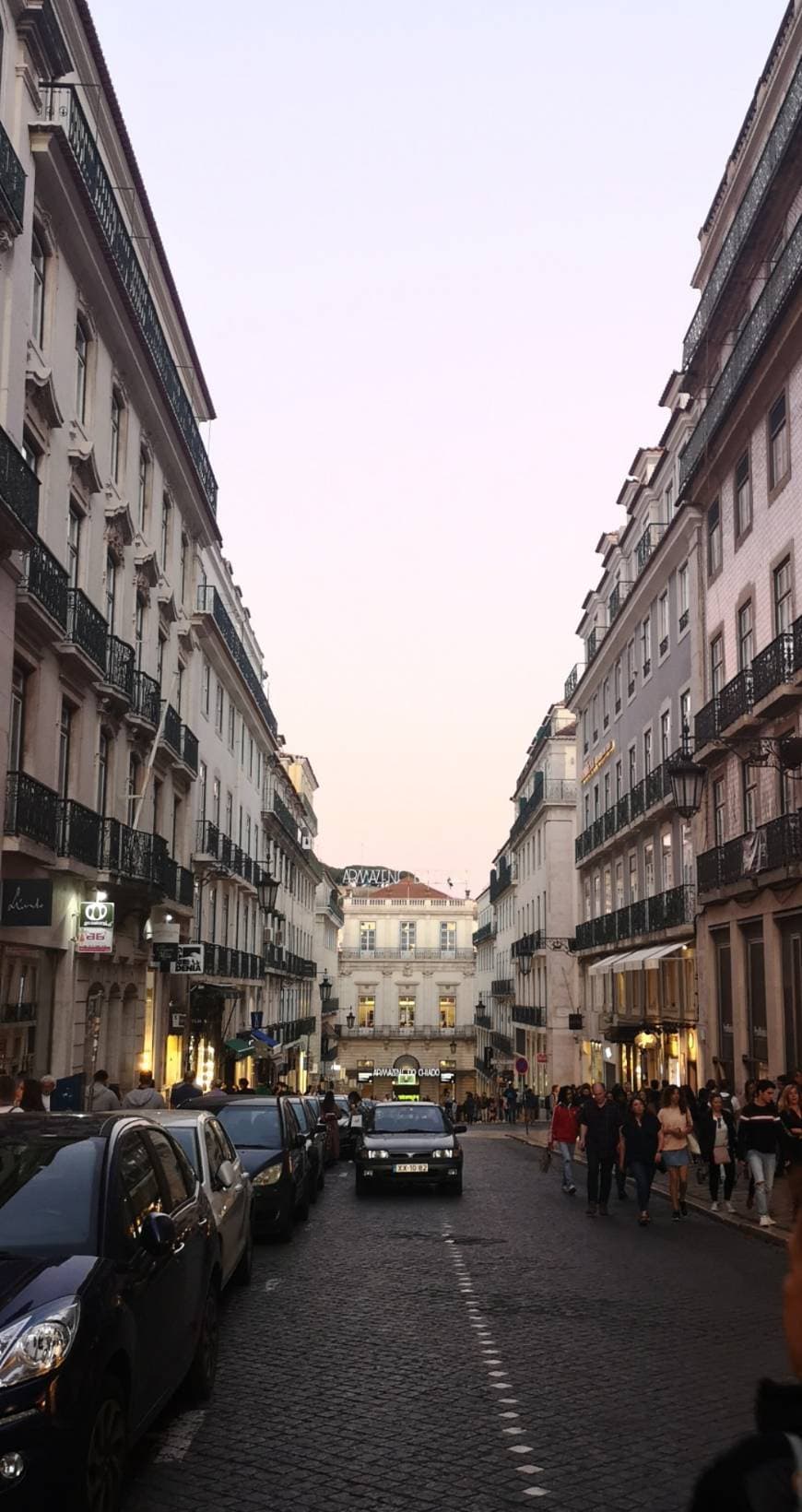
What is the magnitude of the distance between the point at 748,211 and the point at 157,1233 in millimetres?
24953

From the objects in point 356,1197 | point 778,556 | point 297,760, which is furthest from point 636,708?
point 297,760

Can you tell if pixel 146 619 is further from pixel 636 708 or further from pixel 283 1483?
pixel 283 1483

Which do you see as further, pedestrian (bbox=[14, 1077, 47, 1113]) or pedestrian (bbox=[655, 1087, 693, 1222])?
pedestrian (bbox=[655, 1087, 693, 1222])

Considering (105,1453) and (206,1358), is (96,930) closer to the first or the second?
(206,1358)

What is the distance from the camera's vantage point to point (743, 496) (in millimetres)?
28469

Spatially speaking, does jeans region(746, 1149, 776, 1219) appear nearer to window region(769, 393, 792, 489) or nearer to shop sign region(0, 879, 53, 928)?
shop sign region(0, 879, 53, 928)

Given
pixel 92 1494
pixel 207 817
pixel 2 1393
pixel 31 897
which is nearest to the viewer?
pixel 2 1393

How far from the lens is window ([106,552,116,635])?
26000 mm

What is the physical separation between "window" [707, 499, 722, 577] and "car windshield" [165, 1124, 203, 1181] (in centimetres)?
2220

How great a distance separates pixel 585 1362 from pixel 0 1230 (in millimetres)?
4381

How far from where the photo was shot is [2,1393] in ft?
16.3

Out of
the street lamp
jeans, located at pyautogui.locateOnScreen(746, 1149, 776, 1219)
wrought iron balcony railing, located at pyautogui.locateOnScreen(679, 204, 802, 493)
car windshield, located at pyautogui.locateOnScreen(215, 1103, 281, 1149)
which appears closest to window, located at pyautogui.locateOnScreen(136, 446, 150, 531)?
wrought iron balcony railing, located at pyautogui.locateOnScreen(679, 204, 802, 493)

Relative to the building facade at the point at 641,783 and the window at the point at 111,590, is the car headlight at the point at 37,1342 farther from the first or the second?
the building facade at the point at 641,783

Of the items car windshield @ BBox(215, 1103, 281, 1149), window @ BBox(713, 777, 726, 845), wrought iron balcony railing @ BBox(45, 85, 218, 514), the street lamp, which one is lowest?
car windshield @ BBox(215, 1103, 281, 1149)
